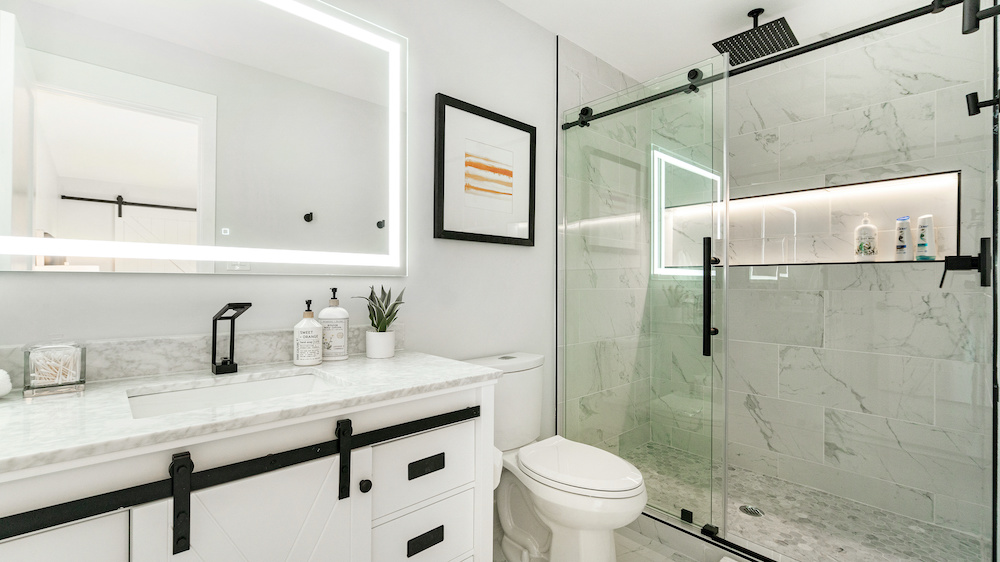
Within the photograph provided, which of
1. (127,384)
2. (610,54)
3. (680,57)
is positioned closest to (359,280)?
(127,384)

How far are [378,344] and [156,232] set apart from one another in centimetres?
67

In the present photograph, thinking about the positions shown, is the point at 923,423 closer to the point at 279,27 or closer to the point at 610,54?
the point at 610,54

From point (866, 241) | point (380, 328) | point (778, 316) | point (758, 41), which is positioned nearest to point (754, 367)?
point (778, 316)

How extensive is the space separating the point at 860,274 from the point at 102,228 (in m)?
2.93

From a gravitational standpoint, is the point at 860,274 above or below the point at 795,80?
below

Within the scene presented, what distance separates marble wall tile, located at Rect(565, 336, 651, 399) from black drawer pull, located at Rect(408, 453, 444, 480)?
1.23 m

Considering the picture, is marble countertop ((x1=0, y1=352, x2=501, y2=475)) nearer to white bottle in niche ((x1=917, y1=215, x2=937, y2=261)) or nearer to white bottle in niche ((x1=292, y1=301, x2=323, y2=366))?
white bottle in niche ((x1=292, y1=301, x2=323, y2=366))

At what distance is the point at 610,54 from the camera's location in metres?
2.51

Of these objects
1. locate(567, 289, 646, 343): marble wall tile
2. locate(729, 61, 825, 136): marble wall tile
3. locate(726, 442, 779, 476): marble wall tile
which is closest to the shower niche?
locate(567, 289, 646, 343): marble wall tile

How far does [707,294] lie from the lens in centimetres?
180

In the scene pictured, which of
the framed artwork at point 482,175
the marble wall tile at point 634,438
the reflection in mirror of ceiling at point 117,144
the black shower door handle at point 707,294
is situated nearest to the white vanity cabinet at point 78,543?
the reflection in mirror of ceiling at point 117,144

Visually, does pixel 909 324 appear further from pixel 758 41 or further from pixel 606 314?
pixel 758 41

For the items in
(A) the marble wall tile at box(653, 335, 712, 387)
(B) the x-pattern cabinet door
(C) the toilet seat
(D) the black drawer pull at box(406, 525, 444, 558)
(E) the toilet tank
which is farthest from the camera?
(A) the marble wall tile at box(653, 335, 712, 387)

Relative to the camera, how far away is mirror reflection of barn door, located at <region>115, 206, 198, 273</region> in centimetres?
116
